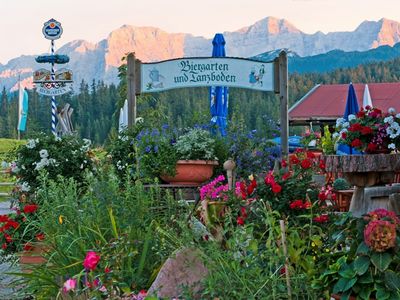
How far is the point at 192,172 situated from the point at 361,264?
3.95 meters

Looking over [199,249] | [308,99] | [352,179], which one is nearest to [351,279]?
[199,249]

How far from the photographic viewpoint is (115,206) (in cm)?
434

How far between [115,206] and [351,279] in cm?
178

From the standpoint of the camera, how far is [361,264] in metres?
2.91

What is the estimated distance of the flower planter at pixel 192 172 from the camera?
675 cm

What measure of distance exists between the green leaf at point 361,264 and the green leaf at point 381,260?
0.05 meters

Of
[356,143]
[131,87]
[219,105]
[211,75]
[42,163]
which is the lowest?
[42,163]

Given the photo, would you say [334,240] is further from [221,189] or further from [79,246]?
[221,189]

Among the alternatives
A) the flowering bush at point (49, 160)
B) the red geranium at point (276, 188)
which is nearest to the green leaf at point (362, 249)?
the red geranium at point (276, 188)

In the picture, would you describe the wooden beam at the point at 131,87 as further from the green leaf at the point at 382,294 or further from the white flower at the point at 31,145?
the green leaf at the point at 382,294

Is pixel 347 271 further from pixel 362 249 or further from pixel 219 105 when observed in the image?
pixel 219 105

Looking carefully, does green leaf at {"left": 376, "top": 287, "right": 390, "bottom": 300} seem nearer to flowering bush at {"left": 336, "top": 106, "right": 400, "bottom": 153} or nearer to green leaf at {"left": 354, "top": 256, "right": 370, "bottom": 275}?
green leaf at {"left": 354, "top": 256, "right": 370, "bottom": 275}

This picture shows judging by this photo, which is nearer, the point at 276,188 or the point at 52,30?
the point at 276,188

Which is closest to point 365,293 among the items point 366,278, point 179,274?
point 366,278
